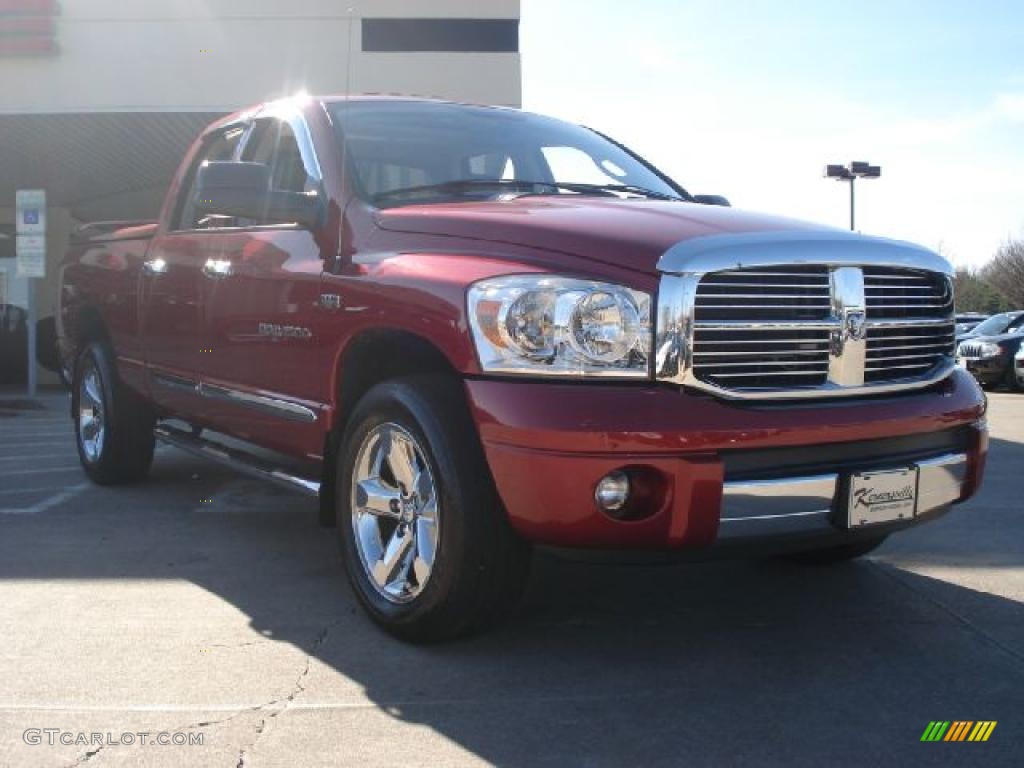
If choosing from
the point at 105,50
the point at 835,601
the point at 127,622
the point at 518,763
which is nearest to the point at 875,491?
the point at 835,601

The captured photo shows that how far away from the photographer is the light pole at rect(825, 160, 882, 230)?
95.5 ft

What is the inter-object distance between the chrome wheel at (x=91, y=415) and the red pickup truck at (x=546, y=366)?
2141mm

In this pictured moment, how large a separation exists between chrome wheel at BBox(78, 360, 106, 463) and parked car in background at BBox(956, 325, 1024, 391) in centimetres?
1467

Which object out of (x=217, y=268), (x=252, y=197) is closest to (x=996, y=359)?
(x=217, y=268)

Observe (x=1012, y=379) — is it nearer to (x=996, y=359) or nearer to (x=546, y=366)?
(x=996, y=359)

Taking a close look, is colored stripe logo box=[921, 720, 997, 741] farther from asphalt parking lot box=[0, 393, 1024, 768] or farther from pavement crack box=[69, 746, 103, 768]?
pavement crack box=[69, 746, 103, 768]

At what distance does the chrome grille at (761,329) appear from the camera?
3324 millimetres

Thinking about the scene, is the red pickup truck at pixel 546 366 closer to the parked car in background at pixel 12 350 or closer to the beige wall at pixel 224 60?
the beige wall at pixel 224 60

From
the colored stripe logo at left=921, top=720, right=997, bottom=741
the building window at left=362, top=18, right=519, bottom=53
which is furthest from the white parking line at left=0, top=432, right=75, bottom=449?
the building window at left=362, top=18, right=519, bottom=53

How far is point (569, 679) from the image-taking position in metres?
3.43

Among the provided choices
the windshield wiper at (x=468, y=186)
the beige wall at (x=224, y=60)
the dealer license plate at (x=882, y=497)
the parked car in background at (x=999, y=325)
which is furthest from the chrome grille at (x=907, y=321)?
the parked car in background at (x=999, y=325)

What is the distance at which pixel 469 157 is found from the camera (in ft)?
15.6

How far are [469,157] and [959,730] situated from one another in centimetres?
290

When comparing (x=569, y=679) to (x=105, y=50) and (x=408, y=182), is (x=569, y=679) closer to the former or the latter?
(x=408, y=182)
